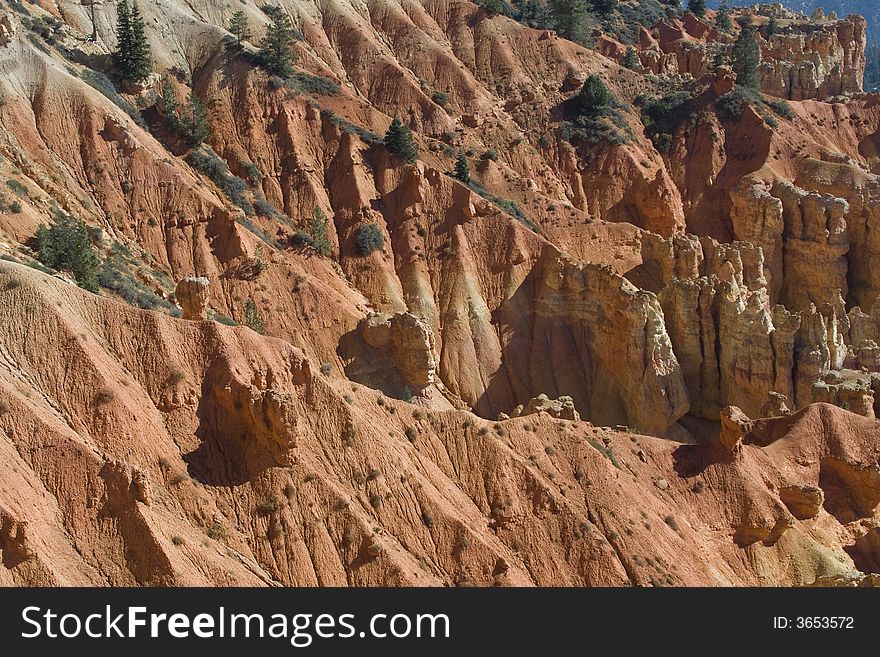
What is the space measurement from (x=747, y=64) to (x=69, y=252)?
189ft

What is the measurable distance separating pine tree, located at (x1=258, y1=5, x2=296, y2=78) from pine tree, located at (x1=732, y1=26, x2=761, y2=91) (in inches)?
1396

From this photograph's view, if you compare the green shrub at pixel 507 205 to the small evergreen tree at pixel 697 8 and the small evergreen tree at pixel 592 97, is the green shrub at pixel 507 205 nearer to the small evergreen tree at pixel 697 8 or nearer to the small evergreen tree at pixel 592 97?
the small evergreen tree at pixel 592 97

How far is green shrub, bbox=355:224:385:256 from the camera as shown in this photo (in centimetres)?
5172

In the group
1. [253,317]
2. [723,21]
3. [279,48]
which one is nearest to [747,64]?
[723,21]

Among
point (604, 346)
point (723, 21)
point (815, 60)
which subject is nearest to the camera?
point (604, 346)

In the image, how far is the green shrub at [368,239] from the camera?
170ft

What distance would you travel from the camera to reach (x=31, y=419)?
23.7 metres

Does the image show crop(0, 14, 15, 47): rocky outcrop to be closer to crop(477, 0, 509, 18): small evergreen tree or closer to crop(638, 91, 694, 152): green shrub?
crop(477, 0, 509, 18): small evergreen tree

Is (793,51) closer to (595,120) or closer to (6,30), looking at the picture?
(595,120)

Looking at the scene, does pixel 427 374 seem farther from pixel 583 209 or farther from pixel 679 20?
pixel 679 20

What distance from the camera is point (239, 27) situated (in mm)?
60562

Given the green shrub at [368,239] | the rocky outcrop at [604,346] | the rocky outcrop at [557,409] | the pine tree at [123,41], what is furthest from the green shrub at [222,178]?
the rocky outcrop at [557,409]

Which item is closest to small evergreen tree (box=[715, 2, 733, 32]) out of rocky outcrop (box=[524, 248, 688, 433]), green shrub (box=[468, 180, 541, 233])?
green shrub (box=[468, 180, 541, 233])

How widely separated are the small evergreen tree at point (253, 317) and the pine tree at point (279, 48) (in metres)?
20.3
